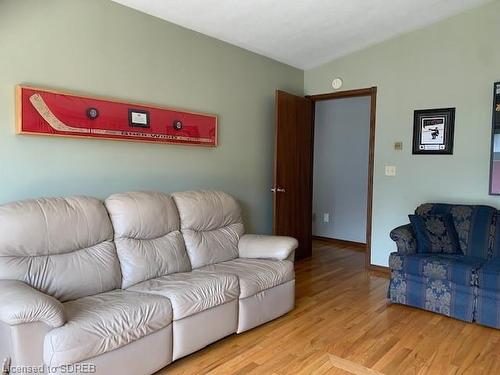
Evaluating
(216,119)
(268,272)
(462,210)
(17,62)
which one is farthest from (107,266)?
(462,210)

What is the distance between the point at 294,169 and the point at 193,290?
8.15ft

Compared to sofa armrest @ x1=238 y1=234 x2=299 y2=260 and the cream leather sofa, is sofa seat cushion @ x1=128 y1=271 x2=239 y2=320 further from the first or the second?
sofa armrest @ x1=238 y1=234 x2=299 y2=260

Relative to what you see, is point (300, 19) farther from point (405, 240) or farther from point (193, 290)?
point (193, 290)

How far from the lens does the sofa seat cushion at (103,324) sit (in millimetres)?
1731

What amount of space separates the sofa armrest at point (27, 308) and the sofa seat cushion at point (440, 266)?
2657mm

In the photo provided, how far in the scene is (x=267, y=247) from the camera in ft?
10.4

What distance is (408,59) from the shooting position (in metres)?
4.10

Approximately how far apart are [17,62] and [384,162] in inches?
140

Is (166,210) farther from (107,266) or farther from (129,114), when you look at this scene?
(129,114)

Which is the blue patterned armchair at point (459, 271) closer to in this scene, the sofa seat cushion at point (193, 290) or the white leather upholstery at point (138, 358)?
the sofa seat cushion at point (193, 290)

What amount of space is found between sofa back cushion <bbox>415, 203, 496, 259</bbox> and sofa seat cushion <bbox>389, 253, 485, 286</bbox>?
10 cm

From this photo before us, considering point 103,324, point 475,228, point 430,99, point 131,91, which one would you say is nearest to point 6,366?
point 103,324

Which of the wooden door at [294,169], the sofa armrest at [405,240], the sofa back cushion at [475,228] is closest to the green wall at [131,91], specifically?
the wooden door at [294,169]

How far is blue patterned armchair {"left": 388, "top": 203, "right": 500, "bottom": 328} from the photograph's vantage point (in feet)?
9.59
